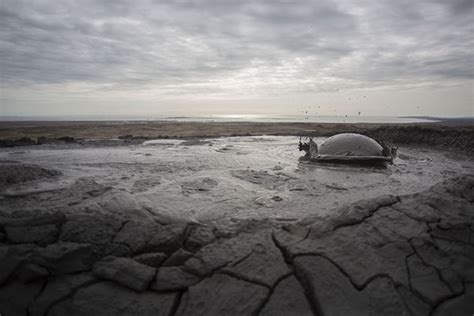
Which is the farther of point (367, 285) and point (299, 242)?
point (299, 242)

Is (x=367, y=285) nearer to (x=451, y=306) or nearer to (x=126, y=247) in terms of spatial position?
(x=451, y=306)

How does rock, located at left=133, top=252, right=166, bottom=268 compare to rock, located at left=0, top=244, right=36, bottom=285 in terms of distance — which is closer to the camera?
rock, located at left=0, top=244, right=36, bottom=285

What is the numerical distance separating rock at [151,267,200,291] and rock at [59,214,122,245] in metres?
0.79

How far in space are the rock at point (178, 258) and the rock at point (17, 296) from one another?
1076 millimetres

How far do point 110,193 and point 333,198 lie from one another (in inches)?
134

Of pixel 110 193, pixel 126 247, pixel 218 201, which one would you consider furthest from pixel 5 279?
pixel 218 201

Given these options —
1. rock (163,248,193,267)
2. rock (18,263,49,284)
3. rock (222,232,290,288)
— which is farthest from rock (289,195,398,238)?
rock (18,263,49,284)

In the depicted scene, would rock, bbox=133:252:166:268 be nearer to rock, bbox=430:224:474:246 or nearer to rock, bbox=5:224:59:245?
rock, bbox=5:224:59:245

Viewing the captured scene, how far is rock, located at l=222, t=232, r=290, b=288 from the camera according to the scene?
2.52 meters

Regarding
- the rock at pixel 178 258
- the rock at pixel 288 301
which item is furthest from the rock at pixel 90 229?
the rock at pixel 288 301

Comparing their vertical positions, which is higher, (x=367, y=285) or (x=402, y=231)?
(x=402, y=231)

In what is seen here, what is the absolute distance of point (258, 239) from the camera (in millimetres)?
3000

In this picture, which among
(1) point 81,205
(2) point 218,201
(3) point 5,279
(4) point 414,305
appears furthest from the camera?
(2) point 218,201

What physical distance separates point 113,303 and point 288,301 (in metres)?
1.42
